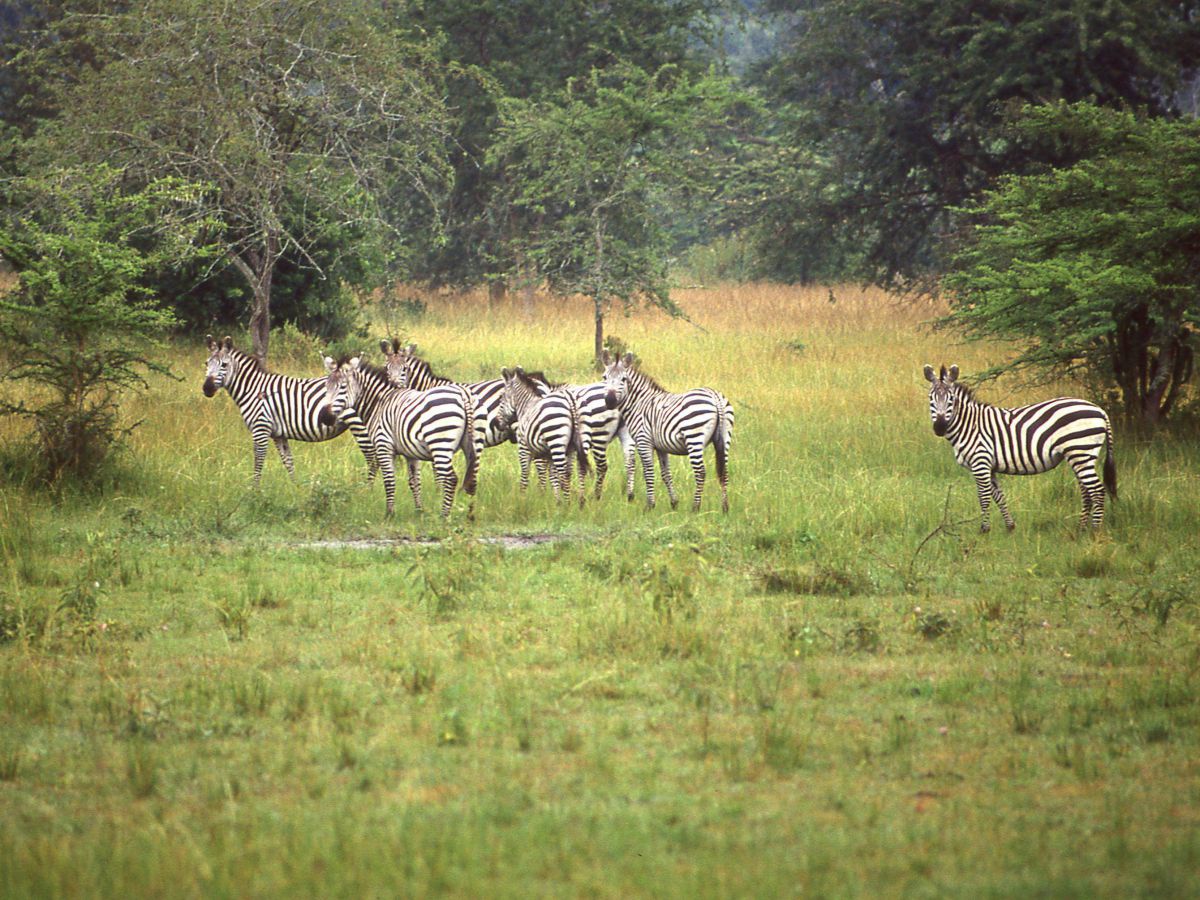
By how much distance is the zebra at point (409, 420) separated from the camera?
12398mm

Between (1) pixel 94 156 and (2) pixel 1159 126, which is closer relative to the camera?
(2) pixel 1159 126

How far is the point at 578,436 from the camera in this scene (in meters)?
13.0

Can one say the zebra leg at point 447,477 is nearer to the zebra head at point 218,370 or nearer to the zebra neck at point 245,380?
the zebra neck at point 245,380

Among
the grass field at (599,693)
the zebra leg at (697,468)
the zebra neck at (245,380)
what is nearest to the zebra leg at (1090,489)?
the grass field at (599,693)

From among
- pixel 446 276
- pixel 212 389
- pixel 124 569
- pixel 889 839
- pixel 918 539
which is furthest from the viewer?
pixel 446 276

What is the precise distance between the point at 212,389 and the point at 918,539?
25.9 feet

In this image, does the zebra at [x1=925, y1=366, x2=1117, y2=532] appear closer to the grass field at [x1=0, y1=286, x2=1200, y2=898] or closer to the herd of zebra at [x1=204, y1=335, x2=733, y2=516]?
the grass field at [x1=0, y1=286, x2=1200, y2=898]

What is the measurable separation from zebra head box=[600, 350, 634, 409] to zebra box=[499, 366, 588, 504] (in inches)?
14.8

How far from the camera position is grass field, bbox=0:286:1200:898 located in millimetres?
4867

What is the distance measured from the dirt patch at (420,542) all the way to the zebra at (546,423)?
1.33 m

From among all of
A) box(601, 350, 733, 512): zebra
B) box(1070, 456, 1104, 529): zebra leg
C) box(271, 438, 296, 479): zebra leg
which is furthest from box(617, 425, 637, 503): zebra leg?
box(1070, 456, 1104, 529): zebra leg

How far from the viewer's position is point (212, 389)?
15039 millimetres

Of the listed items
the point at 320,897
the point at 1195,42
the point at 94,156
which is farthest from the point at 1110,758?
the point at 1195,42

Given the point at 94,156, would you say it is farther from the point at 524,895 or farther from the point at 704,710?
the point at 524,895
